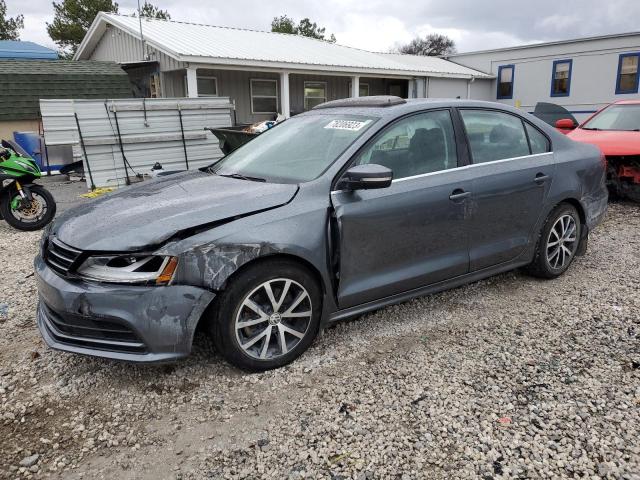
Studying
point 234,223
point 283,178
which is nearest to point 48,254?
point 234,223

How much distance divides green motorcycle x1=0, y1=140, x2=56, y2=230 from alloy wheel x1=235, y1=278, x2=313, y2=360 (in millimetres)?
5195

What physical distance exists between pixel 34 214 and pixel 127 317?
16.9 ft

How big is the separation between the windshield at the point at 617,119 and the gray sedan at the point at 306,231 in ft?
15.4

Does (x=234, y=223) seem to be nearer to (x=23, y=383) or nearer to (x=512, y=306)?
(x=23, y=383)

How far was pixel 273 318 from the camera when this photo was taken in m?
3.01

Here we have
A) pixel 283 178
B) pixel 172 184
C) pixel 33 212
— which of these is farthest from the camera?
pixel 33 212

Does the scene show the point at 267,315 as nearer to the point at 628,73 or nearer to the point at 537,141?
the point at 537,141

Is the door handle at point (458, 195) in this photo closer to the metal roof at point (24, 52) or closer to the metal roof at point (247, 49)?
the metal roof at point (247, 49)

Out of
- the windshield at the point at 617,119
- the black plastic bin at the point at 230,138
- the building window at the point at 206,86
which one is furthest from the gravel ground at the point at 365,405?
the building window at the point at 206,86

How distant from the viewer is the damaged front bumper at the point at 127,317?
2.64 meters

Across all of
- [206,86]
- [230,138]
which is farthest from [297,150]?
[206,86]

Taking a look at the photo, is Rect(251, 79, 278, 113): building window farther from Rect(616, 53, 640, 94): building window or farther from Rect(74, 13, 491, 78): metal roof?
Rect(616, 53, 640, 94): building window

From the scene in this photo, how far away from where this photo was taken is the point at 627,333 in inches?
141

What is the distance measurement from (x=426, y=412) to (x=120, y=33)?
708 inches
